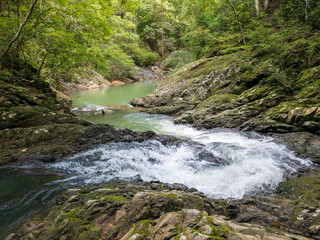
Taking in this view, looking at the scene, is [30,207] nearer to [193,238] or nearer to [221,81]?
[193,238]

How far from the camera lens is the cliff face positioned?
610cm

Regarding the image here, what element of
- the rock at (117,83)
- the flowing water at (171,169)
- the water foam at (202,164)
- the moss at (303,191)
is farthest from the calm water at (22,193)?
the rock at (117,83)

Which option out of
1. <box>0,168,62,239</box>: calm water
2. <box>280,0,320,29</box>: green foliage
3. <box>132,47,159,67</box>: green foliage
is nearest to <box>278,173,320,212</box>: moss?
<box>0,168,62,239</box>: calm water

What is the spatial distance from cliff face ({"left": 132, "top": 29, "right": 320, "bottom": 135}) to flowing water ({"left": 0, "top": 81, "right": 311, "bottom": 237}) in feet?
3.15

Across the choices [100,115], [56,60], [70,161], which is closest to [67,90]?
[100,115]

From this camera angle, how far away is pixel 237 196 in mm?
3568

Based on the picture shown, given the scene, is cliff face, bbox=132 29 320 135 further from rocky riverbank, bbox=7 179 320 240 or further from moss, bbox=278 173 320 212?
rocky riverbank, bbox=7 179 320 240

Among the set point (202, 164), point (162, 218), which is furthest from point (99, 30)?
point (162, 218)

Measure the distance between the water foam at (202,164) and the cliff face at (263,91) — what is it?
1031 mm

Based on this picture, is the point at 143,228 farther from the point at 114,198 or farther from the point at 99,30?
the point at 99,30

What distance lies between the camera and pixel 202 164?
191 inches

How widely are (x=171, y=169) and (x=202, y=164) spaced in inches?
33.2

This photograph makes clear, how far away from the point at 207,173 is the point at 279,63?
20.4 ft

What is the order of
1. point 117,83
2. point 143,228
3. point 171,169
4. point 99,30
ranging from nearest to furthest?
point 143,228, point 171,169, point 99,30, point 117,83
